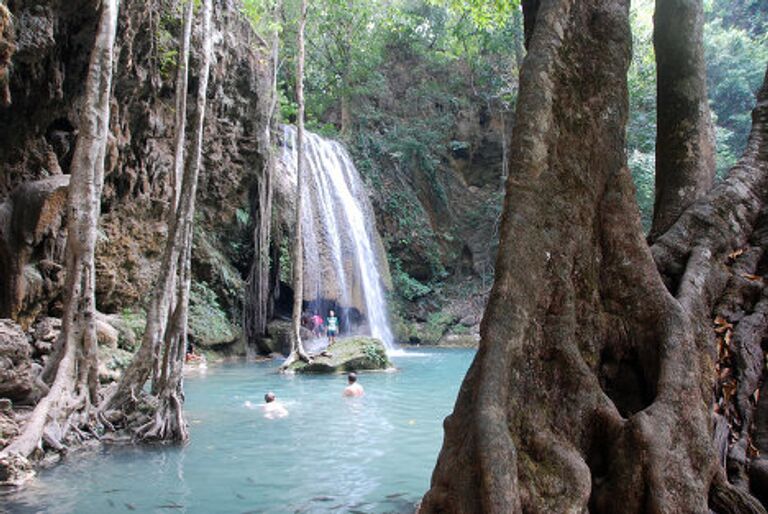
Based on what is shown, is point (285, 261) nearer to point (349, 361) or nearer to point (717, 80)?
point (349, 361)

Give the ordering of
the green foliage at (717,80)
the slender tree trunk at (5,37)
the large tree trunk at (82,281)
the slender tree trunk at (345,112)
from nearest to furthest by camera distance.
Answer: the slender tree trunk at (5,37) < the large tree trunk at (82,281) < the green foliage at (717,80) < the slender tree trunk at (345,112)

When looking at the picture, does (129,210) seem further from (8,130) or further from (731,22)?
(731,22)

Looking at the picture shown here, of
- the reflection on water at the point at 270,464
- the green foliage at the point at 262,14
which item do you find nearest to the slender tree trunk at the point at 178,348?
the reflection on water at the point at 270,464

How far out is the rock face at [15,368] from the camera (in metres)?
7.52

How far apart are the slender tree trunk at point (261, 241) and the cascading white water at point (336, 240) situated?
6.28ft

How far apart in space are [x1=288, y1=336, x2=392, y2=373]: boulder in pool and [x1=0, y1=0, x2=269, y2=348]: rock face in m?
4.53

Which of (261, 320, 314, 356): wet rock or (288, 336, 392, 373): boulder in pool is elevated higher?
(261, 320, 314, 356): wet rock

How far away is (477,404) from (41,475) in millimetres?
5315

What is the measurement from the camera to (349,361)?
16.6 meters

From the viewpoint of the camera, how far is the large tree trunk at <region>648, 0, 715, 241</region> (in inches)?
210

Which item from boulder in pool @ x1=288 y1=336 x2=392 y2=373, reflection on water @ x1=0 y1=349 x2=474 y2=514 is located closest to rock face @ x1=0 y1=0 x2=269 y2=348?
reflection on water @ x1=0 y1=349 x2=474 y2=514

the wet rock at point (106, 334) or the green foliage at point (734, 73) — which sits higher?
the green foliage at point (734, 73)

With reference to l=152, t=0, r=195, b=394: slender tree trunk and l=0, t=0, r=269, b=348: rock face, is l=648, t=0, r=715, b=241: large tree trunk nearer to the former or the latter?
l=152, t=0, r=195, b=394: slender tree trunk

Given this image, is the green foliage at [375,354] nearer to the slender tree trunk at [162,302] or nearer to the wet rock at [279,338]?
the wet rock at [279,338]
